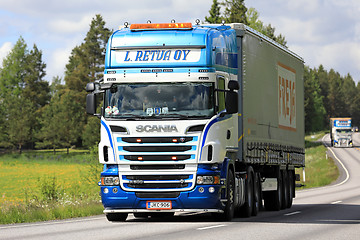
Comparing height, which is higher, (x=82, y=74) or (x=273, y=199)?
(x=82, y=74)

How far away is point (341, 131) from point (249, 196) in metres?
85.2

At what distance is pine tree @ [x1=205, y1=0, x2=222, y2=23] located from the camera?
92181 mm

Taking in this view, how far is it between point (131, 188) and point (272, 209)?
333 inches

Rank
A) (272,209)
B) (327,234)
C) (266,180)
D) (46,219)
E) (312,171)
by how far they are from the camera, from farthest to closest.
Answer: (312,171), (272,209), (266,180), (46,219), (327,234)

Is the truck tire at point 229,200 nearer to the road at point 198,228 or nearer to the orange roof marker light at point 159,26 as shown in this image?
the road at point 198,228

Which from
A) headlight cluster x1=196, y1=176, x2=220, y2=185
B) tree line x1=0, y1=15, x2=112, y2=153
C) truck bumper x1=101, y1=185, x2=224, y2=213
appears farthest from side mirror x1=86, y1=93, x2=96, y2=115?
tree line x1=0, y1=15, x2=112, y2=153

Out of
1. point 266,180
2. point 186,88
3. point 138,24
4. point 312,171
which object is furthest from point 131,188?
point 312,171

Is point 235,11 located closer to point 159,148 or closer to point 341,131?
point 341,131

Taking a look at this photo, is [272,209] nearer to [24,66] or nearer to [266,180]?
[266,180]

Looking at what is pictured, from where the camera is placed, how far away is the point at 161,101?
672 inches

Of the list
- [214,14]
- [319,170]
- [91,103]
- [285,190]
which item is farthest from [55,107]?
[91,103]

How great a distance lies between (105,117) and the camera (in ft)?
56.6

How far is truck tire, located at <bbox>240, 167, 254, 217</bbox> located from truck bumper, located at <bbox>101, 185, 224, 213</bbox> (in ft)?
9.23

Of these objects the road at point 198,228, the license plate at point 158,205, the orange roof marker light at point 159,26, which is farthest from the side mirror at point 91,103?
the road at point 198,228
